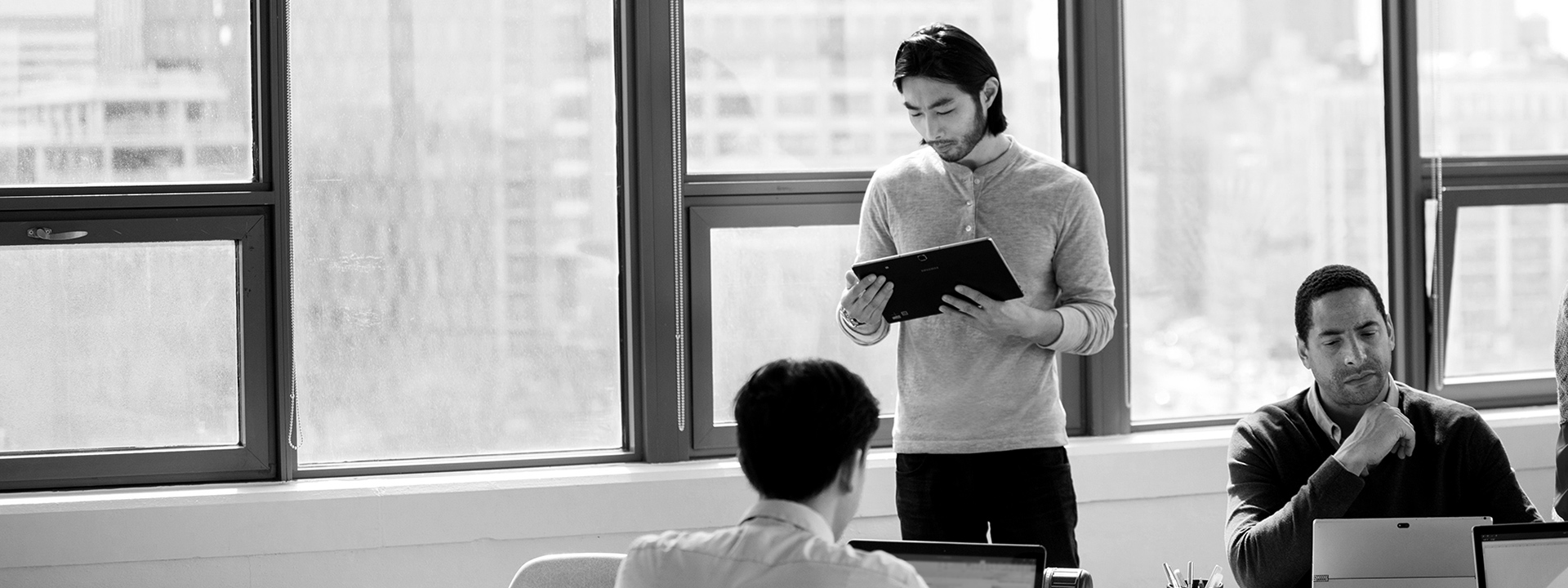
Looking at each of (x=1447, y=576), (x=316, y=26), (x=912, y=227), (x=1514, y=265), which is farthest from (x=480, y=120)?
(x=1514, y=265)

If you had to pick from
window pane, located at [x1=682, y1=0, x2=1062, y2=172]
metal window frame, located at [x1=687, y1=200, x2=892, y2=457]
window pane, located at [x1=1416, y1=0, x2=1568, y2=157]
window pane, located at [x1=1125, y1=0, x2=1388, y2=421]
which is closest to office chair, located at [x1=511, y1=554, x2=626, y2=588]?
metal window frame, located at [x1=687, y1=200, x2=892, y2=457]

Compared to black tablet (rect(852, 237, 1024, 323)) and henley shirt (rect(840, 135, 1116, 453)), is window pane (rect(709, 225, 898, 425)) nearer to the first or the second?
henley shirt (rect(840, 135, 1116, 453))

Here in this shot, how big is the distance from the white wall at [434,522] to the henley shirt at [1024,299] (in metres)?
0.79

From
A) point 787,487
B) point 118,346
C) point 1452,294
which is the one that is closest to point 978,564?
point 787,487

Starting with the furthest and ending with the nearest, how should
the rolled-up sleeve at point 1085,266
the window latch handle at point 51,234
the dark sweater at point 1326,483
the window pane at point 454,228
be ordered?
the window pane at point 454,228 → the window latch handle at point 51,234 → the rolled-up sleeve at point 1085,266 → the dark sweater at point 1326,483

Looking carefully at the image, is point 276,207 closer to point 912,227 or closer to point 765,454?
point 912,227

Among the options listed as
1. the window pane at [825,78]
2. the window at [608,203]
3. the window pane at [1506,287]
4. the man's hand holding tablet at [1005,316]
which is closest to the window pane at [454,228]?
the window at [608,203]

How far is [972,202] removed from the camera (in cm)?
264

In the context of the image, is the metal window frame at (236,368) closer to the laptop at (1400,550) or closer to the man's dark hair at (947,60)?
the man's dark hair at (947,60)

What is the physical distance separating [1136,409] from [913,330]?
1.35 metres

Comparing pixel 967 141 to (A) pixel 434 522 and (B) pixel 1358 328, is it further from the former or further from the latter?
(A) pixel 434 522

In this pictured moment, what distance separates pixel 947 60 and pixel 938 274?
17.4 inches

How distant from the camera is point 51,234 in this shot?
3.18 metres

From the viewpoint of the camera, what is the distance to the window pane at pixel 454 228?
10.9 ft
